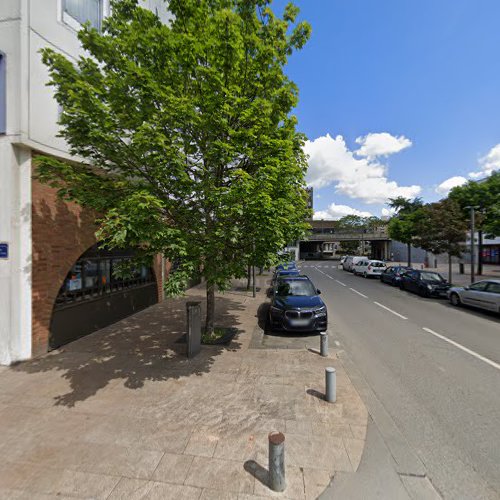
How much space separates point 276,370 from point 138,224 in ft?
13.1

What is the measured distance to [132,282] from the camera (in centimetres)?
1048

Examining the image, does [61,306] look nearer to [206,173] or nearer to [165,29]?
[206,173]

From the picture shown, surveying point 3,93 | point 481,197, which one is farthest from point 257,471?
point 481,197

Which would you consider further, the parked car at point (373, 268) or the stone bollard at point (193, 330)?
the parked car at point (373, 268)

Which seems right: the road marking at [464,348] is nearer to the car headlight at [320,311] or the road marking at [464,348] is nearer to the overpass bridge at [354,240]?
the car headlight at [320,311]

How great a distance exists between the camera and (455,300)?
40.3ft

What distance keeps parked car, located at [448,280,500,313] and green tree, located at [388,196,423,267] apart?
25.8 feet

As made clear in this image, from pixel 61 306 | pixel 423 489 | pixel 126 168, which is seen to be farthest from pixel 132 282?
pixel 423 489

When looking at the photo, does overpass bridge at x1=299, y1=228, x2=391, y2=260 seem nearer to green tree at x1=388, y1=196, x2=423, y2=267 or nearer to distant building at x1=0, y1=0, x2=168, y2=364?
green tree at x1=388, y1=196, x2=423, y2=267

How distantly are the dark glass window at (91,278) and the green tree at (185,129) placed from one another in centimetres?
230

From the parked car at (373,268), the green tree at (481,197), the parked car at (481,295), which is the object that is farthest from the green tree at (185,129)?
the parked car at (373,268)

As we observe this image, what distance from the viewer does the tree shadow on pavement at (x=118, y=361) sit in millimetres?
5078

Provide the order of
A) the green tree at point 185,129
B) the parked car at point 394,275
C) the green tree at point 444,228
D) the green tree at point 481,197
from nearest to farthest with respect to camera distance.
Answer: the green tree at point 185,129 → the green tree at point 444,228 → the green tree at point 481,197 → the parked car at point 394,275

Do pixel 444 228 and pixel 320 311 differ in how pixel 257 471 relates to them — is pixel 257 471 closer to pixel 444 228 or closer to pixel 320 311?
pixel 320 311
